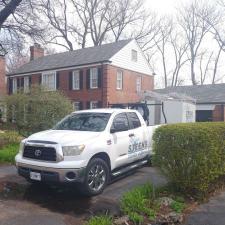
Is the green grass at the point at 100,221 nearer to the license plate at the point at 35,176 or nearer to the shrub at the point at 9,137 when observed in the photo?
the license plate at the point at 35,176

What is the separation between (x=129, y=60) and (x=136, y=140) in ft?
70.8

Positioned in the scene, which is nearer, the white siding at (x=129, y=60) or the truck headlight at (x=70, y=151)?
the truck headlight at (x=70, y=151)

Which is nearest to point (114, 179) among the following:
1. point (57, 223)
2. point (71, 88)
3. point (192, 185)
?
point (192, 185)

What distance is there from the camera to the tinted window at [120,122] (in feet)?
27.5

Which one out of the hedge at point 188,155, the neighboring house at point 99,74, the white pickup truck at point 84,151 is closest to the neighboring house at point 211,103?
the neighboring house at point 99,74

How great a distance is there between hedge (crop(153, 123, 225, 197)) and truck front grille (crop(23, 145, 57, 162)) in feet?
7.01

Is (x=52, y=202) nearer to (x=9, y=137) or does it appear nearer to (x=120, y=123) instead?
(x=120, y=123)

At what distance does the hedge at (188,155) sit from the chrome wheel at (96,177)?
1.23 meters

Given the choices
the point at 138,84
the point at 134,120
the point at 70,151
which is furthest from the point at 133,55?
the point at 70,151

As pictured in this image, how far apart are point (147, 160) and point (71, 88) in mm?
20877

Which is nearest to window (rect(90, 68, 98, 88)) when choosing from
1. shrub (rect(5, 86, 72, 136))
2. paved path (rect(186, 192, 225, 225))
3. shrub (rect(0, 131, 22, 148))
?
shrub (rect(5, 86, 72, 136))

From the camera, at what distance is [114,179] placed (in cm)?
861

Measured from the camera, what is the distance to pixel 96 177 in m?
7.28

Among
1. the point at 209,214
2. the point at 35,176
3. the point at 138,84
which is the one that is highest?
the point at 138,84
